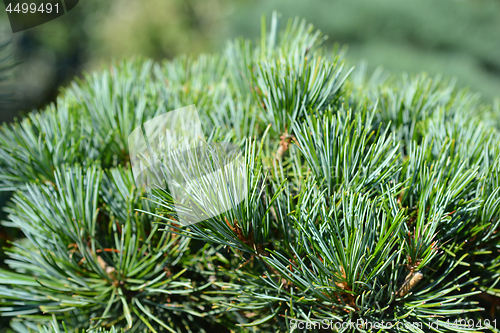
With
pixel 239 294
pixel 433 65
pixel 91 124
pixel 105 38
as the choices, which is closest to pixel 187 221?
pixel 239 294

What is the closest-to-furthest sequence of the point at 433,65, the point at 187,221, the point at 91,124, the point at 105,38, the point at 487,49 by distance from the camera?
1. the point at 187,221
2. the point at 91,124
3. the point at 433,65
4. the point at 487,49
5. the point at 105,38

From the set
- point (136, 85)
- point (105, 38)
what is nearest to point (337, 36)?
point (136, 85)

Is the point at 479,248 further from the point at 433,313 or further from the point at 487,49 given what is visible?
Answer: the point at 487,49

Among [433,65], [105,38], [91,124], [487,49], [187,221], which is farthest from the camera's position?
[105,38]

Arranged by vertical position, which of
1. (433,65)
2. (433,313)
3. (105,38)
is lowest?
(433,313)

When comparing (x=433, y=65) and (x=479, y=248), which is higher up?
(x=433, y=65)

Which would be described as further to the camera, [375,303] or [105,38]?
[105,38]
